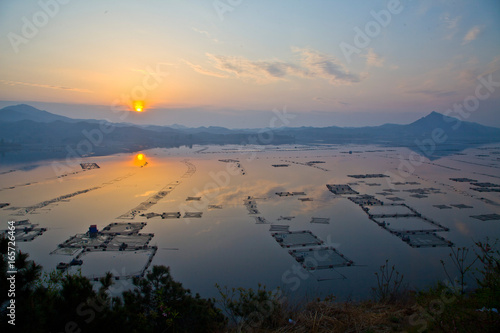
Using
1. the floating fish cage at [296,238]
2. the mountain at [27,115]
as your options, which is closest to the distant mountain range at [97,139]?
the mountain at [27,115]

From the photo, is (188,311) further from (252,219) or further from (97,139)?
(97,139)

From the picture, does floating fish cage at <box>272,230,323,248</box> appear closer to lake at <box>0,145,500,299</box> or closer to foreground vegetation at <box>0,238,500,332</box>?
lake at <box>0,145,500,299</box>

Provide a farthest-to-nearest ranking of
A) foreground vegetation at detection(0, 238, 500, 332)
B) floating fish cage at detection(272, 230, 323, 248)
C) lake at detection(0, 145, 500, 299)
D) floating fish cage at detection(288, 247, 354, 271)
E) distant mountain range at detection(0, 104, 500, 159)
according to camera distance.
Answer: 1. distant mountain range at detection(0, 104, 500, 159)
2. floating fish cage at detection(272, 230, 323, 248)
3. floating fish cage at detection(288, 247, 354, 271)
4. lake at detection(0, 145, 500, 299)
5. foreground vegetation at detection(0, 238, 500, 332)

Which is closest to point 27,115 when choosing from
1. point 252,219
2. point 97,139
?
point 97,139

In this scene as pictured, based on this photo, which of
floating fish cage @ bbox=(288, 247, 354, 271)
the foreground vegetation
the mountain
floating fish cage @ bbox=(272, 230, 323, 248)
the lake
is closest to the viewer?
the foreground vegetation

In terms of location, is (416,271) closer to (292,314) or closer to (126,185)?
(292,314)

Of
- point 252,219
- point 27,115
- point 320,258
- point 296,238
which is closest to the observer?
point 320,258

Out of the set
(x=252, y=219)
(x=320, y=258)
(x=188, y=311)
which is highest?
(x=188, y=311)

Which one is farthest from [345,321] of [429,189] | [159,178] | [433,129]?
[433,129]

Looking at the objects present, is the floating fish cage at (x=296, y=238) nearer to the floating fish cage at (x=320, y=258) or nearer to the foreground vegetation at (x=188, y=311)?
the floating fish cage at (x=320, y=258)

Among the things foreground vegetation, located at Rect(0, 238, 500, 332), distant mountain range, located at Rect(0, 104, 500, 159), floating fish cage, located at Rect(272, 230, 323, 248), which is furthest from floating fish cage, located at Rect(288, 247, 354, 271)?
distant mountain range, located at Rect(0, 104, 500, 159)
